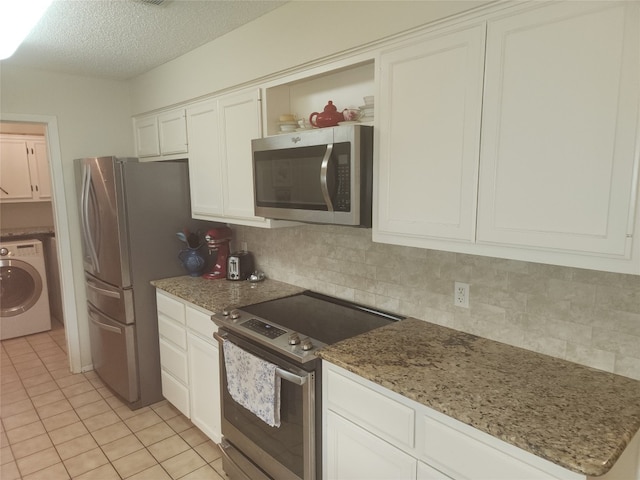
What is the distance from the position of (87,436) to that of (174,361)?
0.70 m

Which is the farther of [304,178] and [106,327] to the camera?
[106,327]

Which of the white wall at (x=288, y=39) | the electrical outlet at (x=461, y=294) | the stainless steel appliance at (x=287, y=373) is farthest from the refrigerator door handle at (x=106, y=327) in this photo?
the electrical outlet at (x=461, y=294)

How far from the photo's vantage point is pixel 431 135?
57.9 inches

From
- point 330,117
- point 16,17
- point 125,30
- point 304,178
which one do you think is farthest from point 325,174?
point 125,30

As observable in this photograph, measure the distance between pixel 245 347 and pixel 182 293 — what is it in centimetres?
81

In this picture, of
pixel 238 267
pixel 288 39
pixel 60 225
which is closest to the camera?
pixel 288 39

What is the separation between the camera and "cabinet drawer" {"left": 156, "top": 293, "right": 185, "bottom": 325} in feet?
8.35

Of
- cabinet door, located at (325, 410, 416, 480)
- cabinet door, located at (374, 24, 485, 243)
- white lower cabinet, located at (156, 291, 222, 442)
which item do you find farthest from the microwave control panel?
white lower cabinet, located at (156, 291, 222, 442)

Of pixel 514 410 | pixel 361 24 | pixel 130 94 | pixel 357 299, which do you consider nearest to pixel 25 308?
pixel 130 94

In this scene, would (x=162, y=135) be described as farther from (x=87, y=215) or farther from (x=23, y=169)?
(x=23, y=169)

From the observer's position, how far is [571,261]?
120 centimetres

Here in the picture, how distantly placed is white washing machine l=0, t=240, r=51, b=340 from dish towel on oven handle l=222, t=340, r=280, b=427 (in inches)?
133

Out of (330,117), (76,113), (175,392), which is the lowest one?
(175,392)

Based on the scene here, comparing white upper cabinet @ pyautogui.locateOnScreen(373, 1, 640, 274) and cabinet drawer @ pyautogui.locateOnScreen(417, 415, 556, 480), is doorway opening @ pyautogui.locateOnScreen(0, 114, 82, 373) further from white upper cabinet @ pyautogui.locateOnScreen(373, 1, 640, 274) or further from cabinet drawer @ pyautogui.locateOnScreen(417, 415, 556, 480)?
cabinet drawer @ pyautogui.locateOnScreen(417, 415, 556, 480)
